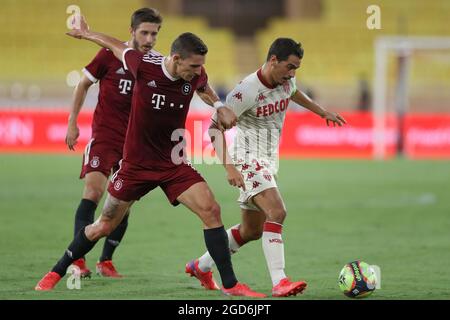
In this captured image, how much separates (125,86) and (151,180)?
1.60 meters

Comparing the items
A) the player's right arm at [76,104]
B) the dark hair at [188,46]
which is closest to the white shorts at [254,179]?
the dark hair at [188,46]

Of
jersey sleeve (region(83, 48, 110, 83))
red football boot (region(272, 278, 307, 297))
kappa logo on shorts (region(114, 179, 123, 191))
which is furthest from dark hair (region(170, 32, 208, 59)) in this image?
red football boot (region(272, 278, 307, 297))

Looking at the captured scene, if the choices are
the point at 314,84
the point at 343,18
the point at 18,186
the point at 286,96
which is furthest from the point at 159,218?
the point at 343,18

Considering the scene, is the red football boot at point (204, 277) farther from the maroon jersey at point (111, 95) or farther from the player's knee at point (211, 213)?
the maroon jersey at point (111, 95)

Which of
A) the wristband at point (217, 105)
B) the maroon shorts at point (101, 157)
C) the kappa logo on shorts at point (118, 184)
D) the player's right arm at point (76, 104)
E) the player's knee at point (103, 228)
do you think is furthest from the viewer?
the maroon shorts at point (101, 157)

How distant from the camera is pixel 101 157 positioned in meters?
8.98

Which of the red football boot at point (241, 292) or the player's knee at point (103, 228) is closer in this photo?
the red football boot at point (241, 292)

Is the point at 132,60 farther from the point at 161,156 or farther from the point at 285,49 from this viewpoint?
the point at 285,49

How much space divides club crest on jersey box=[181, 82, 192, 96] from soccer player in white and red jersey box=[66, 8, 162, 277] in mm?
1477

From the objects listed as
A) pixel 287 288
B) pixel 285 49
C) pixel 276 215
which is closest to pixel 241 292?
pixel 287 288

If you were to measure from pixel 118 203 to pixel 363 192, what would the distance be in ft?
34.4

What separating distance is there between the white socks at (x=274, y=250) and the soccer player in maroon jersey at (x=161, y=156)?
0.29 meters

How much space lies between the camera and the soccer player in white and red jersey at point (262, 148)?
7832 mm

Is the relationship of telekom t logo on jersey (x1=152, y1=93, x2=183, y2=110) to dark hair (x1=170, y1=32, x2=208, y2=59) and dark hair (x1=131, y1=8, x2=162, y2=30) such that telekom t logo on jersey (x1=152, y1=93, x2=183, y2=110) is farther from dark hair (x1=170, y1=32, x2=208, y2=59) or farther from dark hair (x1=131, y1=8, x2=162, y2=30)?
dark hair (x1=131, y1=8, x2=162, y2=30)
